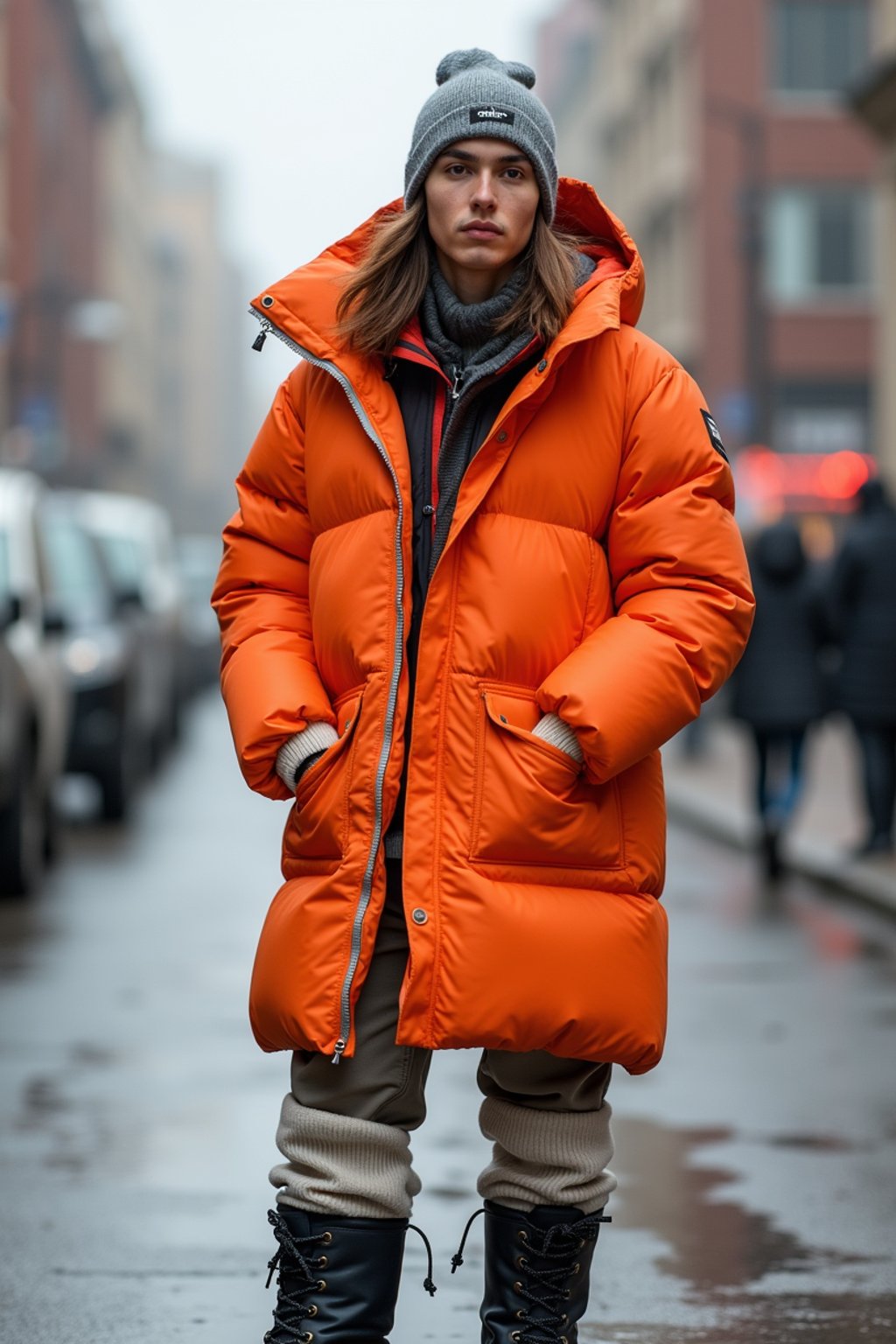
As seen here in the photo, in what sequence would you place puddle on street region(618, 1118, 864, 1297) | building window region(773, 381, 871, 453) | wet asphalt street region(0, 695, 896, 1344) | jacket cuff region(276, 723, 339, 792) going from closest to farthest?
jacket cuff region(276, 723, 339, 792) < wet asphalt street region(0, 695, 896, 1344) < puddle on street region(618, 1118, 864, 1297) < building window region(773, 381, 871, 453)

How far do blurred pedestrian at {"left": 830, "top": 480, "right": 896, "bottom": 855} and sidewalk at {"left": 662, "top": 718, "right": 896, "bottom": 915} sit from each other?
0.55 m

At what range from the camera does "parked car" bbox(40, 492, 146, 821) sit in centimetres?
1505

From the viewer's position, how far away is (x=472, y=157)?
3.64m

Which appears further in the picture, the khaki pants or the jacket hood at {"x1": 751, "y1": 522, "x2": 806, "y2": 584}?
the jacket hood at {"x1": 751, "y1": 522, "x2": 806, "y2": 584}

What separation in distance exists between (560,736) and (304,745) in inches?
14.6

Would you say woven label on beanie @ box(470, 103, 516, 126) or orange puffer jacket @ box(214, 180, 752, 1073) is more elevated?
woven label on beanie @ box(470, 103, 516, 126)

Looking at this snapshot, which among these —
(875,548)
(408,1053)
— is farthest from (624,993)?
(875,548)

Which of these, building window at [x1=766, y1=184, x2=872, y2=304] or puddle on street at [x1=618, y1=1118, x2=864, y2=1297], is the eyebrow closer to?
puddle on street at [x1=618, y1=1118, x2=864, y2=1297]

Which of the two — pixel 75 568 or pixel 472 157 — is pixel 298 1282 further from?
pixel 75 568

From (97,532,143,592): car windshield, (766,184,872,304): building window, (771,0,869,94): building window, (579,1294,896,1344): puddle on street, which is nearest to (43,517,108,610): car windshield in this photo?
(97,532,143,592): car windshield

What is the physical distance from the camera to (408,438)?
364 centimetres

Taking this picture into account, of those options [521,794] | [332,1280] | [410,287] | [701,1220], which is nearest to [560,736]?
[521,794]

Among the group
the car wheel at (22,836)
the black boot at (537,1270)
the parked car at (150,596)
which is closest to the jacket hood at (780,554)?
the car wheel at (22,836)

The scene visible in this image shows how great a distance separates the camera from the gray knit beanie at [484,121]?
11.8ft
